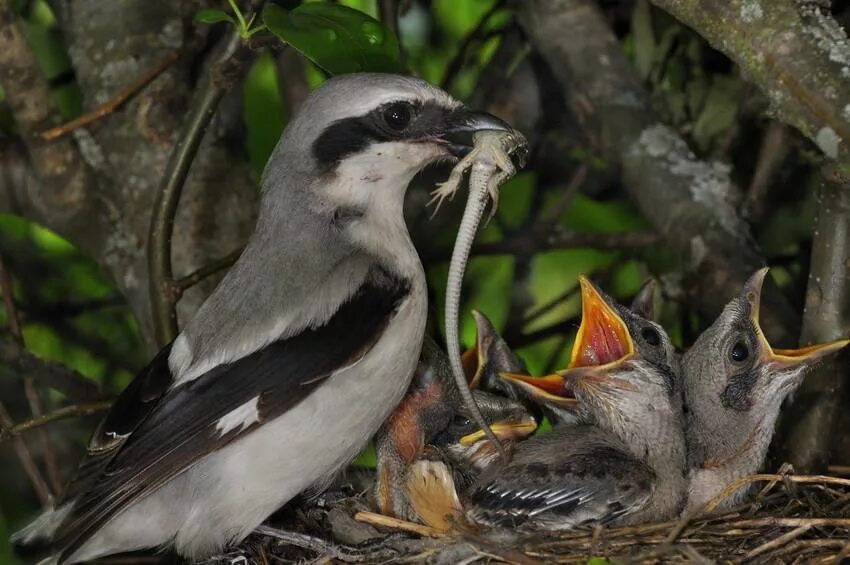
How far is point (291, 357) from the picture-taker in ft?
8.38

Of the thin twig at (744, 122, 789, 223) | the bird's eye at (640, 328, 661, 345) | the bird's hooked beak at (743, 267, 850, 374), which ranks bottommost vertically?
the bird's eye at (640, 328, 661, 345)

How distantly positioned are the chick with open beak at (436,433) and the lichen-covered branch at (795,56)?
930mm

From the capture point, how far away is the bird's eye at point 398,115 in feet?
8.79

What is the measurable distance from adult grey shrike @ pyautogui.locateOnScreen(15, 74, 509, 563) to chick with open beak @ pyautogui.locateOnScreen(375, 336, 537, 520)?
0.61 ft

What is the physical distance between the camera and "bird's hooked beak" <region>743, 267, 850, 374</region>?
2.66 metres

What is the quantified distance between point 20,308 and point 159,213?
1260 millimetres

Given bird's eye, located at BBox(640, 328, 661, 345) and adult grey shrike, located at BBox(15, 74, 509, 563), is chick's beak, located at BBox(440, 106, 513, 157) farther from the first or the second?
bird's eye, located at BBox(640, 328, 661, 345)

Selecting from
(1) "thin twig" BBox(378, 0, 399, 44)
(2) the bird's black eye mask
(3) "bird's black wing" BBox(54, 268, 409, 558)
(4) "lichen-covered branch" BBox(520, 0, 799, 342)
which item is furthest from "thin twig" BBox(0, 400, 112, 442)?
(4) "lichen-covered branch" BBox(520, 0, 799, 342)

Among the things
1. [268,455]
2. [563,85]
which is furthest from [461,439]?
[563,85]

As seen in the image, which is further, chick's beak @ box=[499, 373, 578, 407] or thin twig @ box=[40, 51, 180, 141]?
thin twig @ box=[40, 51, 180, 141]

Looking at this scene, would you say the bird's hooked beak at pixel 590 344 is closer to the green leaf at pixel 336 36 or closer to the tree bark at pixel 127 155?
the green leaf at pixel 336 36

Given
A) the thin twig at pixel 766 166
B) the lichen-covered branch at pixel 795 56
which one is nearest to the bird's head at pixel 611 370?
the lichen-covered branch at pixel 795 56

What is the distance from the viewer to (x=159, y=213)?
2977 millimetres

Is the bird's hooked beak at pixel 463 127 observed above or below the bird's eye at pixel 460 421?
above
